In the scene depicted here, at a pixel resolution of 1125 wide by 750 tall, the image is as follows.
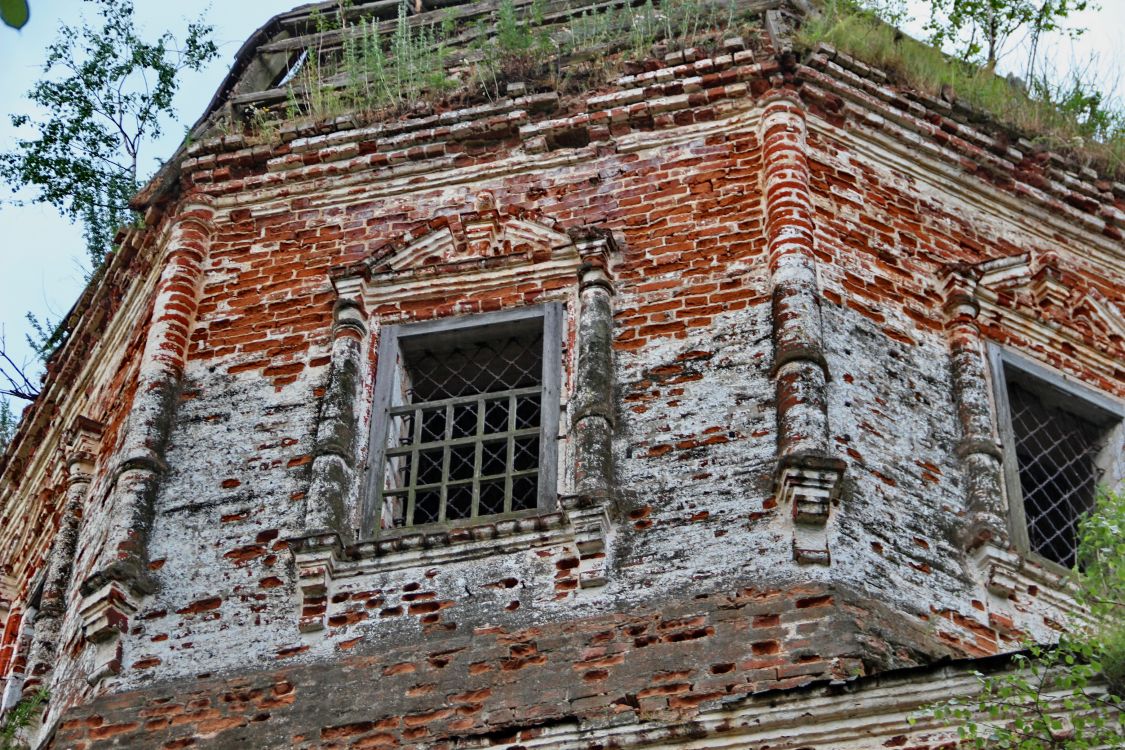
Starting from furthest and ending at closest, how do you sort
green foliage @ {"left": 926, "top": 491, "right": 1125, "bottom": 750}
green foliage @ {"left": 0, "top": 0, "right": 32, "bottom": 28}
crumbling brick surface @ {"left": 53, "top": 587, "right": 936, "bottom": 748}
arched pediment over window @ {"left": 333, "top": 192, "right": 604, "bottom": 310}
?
arched pediment over window @ {"left": 333, "top": 192, "right": 604, "bottom": 310}, crumbling brick surface @ {"left": 53, "top": 587, "right": 936, "bottom": 748}, green foliage @ {"left": 926, "top": 491, "right": 1125, "bottom": 750}, green foliage @ {"left": 0, "top": 0, "right": 32, "bottom": 28}

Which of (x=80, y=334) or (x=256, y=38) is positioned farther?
(x=256, y=38)

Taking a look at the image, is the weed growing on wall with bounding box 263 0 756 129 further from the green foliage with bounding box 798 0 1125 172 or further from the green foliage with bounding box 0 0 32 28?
the green foliage with bounding box 0 0 32 28

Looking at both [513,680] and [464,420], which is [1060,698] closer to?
[513,680]

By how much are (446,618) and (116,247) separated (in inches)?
184

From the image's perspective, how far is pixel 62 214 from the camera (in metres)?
13.6

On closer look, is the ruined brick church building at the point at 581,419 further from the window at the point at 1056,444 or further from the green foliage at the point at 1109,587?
the green foliage at the point at 1109,587

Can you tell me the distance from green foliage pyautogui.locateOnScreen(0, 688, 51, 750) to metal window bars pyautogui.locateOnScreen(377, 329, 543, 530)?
201cm

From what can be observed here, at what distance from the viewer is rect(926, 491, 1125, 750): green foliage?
24.8 feet

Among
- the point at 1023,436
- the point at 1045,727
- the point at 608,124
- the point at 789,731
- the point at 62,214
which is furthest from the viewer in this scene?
the point at 62,214

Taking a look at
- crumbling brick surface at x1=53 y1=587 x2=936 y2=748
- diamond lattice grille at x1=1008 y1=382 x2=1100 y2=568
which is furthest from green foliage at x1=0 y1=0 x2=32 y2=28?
diamond lattice grille at x1=1008 y1=382 x2=1100 y2=568

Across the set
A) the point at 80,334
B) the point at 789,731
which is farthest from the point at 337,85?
the point at 789,731

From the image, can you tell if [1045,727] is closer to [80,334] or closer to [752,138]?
[752,138]

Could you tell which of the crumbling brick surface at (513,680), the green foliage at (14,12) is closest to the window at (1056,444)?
the crumbling brick surface at (513,680)

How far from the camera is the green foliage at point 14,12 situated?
163 inches
